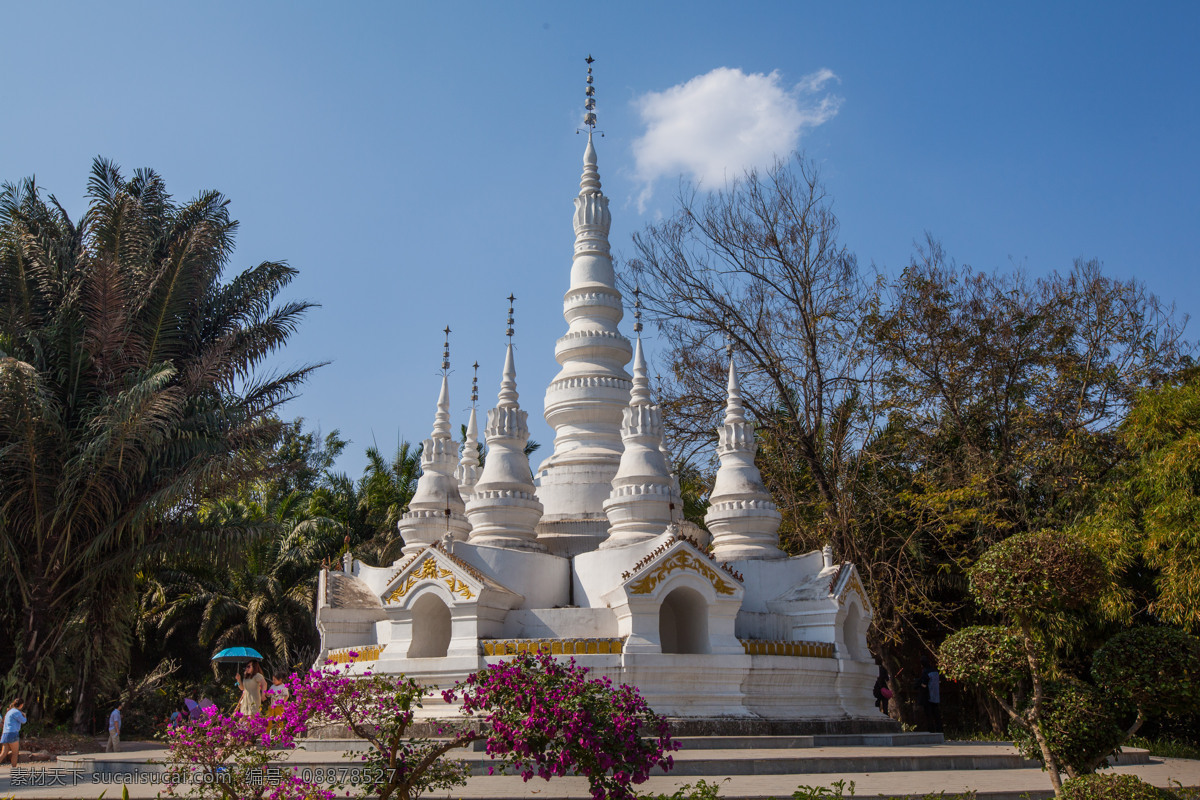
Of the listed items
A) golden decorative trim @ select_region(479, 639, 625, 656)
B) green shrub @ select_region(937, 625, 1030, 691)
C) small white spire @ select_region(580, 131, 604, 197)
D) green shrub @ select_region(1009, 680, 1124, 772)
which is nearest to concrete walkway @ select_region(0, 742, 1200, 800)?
green shrub @ select_region(1009, 680, 1124, 772)

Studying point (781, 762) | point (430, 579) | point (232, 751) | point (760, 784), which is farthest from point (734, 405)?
point (232, 751)

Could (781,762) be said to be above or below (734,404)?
below

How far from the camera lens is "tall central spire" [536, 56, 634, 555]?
66.9 feet

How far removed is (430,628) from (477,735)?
10231mm

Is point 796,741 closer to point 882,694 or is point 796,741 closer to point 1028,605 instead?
point 1028,605

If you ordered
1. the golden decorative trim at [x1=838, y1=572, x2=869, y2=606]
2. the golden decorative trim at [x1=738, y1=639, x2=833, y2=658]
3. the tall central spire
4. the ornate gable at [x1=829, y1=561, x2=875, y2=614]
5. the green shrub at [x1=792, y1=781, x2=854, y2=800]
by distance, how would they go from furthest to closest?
the tall central spire, the golden decorative trim at [x1=838, y1=572, x2=869, y2=606], the ornate gable at [x1=829, y1=561, x2=875, y2=614], the golden decorative trim at [x1=738, y1=639, x2=833, y2=658], the green shrub at [x1=792, y1=781, x2=854, y2=800]

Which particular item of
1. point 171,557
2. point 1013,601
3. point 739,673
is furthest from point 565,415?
point 1013,601

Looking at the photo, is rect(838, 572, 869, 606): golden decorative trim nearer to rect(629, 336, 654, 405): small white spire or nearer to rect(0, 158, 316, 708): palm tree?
rect(629, 336, 654, 405): small white spire

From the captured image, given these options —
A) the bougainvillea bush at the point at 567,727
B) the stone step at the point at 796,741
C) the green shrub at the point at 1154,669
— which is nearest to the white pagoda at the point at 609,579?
the stone step at the point at 796,741

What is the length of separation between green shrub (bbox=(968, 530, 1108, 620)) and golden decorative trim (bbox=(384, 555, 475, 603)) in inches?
365

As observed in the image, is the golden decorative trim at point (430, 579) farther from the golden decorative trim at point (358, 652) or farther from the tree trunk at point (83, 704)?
the tree trunk at point (83, 704)

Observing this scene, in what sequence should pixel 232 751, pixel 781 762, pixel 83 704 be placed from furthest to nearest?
pixel 83 704 < pixel 781 762 < pixel 232 751

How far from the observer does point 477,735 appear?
7984 millimetres

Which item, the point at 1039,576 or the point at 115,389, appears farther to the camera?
the point at 115,389
